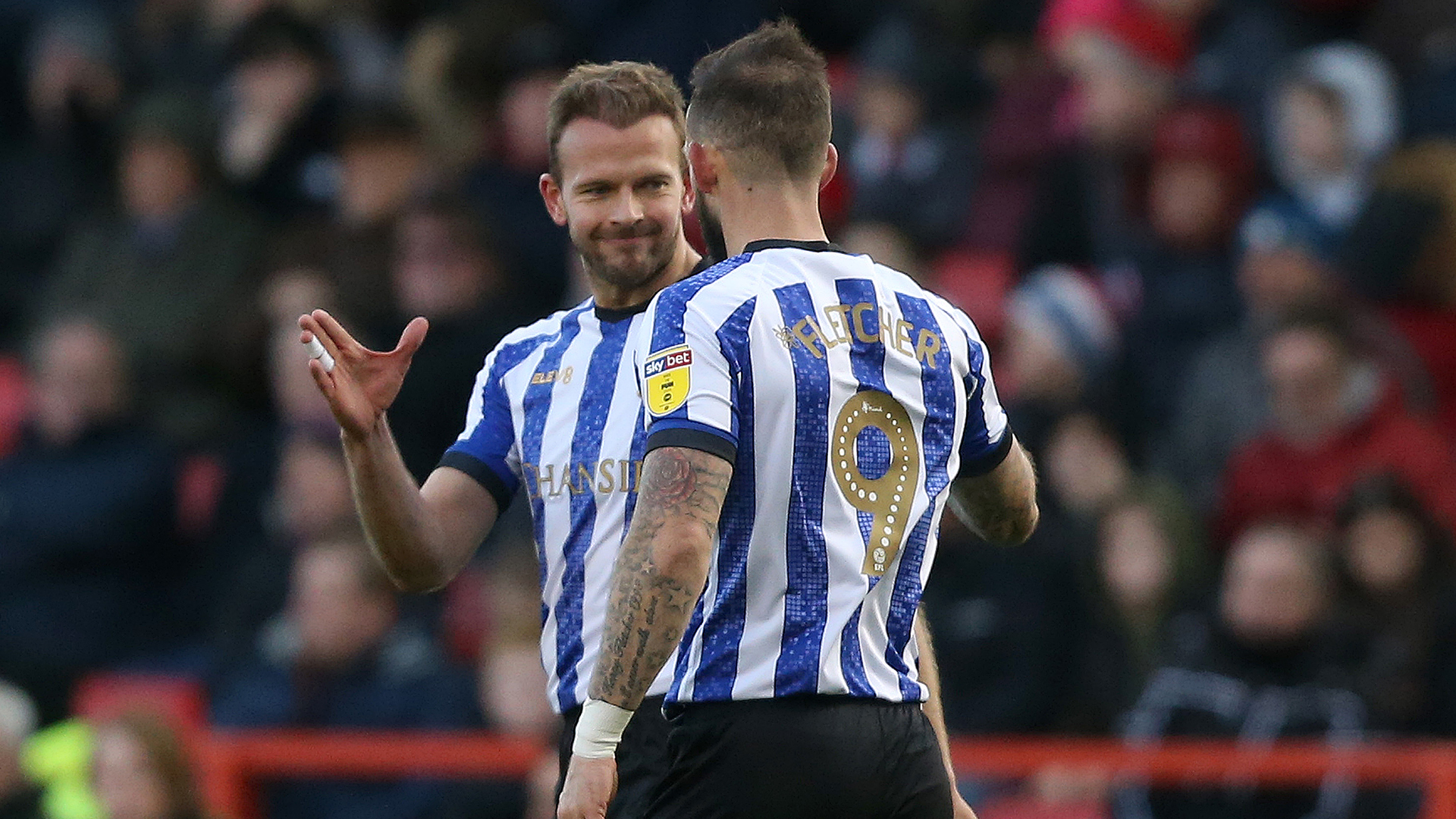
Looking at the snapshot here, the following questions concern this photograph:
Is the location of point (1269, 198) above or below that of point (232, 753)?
above

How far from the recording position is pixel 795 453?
3746 millimetres

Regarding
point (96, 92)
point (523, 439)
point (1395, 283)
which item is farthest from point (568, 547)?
point (96, 92)

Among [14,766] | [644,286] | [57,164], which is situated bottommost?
[14,766]

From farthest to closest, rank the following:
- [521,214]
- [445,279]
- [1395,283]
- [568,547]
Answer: [521,214]
[445,279]
[1395,283]
[568,547]

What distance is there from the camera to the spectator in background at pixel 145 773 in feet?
22.4

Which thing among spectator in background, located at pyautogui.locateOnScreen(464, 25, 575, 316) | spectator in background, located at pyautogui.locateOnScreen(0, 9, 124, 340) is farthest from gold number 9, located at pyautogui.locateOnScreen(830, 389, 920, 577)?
spectator in background, located at pyautogui.locateOnScreen(0, 9, 124, 340)

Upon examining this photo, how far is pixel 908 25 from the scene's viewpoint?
10.2 metres

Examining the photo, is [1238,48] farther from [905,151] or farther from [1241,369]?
[1241,369]

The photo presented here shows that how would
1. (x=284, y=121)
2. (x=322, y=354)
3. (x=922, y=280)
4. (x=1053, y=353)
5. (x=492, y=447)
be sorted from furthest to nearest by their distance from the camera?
(x=284, y=121), (x=922, y=280), (x=1053, y=353), (x=492, y=447), (x=322, y=354)

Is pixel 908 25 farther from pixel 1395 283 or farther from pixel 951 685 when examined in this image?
pixel 951 685

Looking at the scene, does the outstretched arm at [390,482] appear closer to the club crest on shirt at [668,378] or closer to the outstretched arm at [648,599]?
the club crest on shirt at [668,378]

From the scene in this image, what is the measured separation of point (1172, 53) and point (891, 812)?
6.32 meters

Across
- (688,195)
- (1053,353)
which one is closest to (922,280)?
(1053,353)

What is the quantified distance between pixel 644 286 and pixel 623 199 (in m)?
0.19
